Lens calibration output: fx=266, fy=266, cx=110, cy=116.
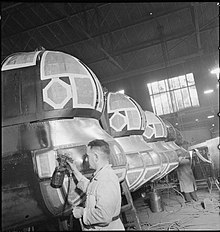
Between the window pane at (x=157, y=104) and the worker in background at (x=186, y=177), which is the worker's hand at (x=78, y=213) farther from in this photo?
the window pane at (x=157, y=104)

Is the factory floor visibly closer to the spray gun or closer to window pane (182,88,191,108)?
the spray gun

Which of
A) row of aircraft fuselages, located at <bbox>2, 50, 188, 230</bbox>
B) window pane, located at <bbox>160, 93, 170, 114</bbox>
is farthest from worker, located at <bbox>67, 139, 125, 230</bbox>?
window pane, located at <bbox>160, 93, 170, 114</bbox>

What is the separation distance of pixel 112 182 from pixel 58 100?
1.20m

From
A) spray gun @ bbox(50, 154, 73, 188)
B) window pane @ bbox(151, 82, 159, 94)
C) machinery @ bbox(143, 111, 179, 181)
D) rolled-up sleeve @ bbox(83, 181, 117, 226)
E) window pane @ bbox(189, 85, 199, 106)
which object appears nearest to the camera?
rolled-up sleeve @ bbox(83, 181, 117, 226)

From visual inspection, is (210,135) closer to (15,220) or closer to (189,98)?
(189,98)

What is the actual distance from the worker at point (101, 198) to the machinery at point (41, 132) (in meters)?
0.40

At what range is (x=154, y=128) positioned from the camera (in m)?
8.10

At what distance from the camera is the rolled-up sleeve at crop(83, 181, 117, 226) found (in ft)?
6.88

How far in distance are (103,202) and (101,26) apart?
1415 cm

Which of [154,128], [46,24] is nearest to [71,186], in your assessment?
[154,128]

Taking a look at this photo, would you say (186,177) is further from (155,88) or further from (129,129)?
(155,88)

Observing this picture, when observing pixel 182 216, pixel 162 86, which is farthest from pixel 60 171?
pixel 162 86

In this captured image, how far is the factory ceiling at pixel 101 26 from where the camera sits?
43.9ft

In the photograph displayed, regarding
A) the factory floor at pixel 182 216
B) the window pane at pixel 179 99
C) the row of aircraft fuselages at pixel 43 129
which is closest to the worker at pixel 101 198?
the row of aircraft fuselages at pixel 43 129
